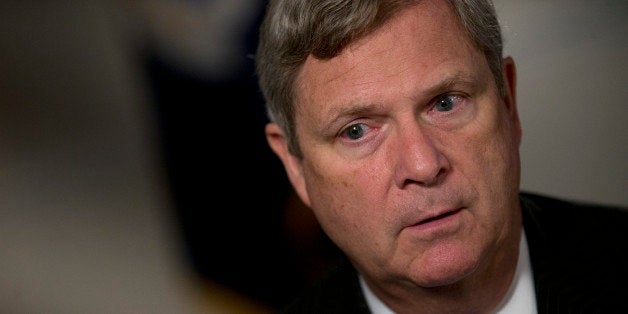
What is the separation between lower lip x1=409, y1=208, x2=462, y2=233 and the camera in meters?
1.70

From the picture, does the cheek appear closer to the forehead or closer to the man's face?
the man's face

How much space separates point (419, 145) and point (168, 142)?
4.54ft

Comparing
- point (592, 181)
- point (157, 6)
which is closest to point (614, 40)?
point (592, 181)

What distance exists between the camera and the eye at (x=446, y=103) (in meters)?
1.77

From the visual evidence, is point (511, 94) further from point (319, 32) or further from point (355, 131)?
point (319, 32)

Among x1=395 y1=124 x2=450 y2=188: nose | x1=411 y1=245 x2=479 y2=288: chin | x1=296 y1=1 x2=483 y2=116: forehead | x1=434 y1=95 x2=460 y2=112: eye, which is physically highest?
x1=296 y1=1 x2=483 y2=116: forehead

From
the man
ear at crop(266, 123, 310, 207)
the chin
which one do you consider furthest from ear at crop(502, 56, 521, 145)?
ear at crop(266, 123, 310, 207)

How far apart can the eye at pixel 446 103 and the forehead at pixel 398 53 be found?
0.07 meters

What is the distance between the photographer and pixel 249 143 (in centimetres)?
288

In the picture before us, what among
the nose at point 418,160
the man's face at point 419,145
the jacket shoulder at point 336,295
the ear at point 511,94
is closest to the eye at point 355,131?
the man's face at point 419,145

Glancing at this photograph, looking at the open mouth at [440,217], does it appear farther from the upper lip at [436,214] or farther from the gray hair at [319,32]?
the gray hair at [319,32]

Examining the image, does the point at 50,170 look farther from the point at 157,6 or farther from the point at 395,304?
the point at 395,304

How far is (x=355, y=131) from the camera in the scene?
1830 mm

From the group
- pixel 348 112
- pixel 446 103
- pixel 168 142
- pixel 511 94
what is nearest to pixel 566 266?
pixel 511 94
